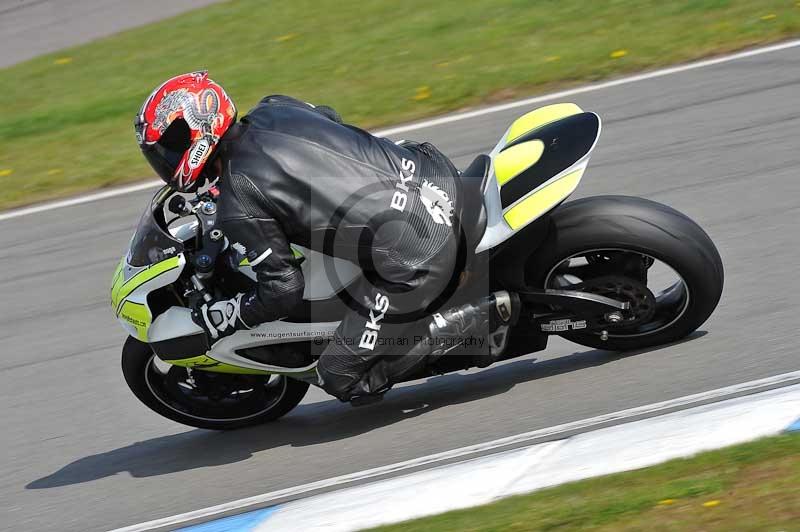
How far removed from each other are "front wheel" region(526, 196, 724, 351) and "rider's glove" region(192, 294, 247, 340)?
127 centimetres

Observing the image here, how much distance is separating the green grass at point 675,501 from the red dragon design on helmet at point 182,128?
162cm

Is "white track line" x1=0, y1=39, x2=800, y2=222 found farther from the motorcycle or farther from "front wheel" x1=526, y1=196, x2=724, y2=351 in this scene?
"front wheel" x1=526, y1=196, x2=724, y2=351

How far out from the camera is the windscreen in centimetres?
479

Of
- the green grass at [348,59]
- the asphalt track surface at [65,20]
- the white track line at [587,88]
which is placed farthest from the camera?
the asphalt track surface at [65,20]

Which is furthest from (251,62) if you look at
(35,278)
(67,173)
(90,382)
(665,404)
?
(665,404)

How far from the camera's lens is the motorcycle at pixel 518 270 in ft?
15.6

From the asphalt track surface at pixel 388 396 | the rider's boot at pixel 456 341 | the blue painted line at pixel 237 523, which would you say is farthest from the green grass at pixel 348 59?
the blue painted line at pixel 237 523

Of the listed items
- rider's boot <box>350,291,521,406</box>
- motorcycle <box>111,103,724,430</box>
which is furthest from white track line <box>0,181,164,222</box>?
rider's boot <box>350,291,521,406</box>

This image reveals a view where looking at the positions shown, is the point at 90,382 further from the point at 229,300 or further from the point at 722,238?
the point at 722,238

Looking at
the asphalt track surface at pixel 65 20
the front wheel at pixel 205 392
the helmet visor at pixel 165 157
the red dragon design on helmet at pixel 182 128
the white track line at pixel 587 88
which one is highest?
the red dragon design on helmet at pixel 182 128

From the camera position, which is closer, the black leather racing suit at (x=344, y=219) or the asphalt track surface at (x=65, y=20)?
the black leather racing suit at (x=344, y=219)

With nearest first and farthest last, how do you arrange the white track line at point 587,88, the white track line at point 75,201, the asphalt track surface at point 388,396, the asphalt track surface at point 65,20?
the asphalt track surface at point 388,396 < the white track line at point 75,201 < the white track line at point 587,88 < the asphalt track surface at point 65,20

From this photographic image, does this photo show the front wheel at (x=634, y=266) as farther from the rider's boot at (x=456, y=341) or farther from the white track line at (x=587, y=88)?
the white track line at (x=587, y=88)

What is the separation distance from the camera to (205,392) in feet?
17.5
